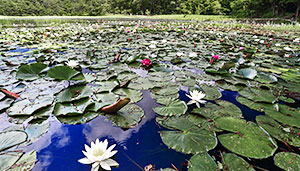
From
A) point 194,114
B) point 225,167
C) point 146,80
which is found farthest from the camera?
point 146,80

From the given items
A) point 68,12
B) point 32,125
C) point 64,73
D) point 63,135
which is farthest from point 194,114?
point 68,12

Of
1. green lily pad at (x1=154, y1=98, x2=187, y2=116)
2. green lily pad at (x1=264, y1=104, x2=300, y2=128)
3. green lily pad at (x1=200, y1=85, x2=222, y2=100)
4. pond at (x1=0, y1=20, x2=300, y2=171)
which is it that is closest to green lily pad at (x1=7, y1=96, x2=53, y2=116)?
pond at (x1=0, y1=20, x2=300, y2=171)

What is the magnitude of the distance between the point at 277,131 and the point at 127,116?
115 centimetres

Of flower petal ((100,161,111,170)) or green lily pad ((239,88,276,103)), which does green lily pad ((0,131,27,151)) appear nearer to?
flower petal ((100,161,111,170))

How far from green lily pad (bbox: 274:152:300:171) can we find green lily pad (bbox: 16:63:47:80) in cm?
246

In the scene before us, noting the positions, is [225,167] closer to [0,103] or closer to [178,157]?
[178,157]

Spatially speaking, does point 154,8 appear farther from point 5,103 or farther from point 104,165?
point 104,165

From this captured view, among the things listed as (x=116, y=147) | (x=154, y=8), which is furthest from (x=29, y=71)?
(x=154, y=8)

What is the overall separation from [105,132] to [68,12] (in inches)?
2133

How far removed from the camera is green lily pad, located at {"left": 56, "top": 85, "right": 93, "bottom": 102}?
1.41 m

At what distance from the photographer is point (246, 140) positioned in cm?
97

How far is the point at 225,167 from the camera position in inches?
31.2

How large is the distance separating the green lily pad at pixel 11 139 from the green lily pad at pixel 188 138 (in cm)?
95

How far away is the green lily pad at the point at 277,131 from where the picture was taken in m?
0.99
